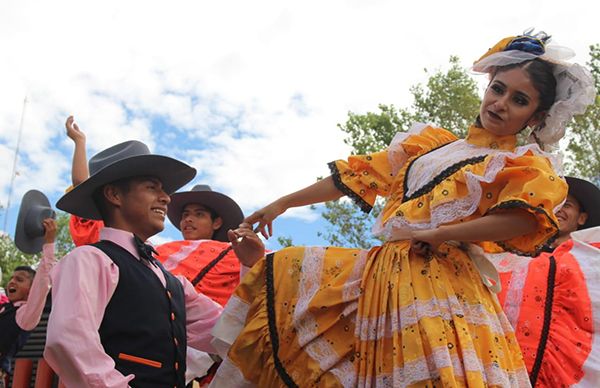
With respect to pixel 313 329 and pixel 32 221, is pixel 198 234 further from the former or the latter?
pixel 313 329

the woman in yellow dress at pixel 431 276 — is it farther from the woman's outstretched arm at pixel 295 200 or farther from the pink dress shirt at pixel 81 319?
the pink dress shirt at pixel 81 319

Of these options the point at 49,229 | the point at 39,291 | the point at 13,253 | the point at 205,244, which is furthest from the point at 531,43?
the point at 13,253

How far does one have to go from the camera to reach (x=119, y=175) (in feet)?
9.93

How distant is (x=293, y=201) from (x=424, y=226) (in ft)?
2.34

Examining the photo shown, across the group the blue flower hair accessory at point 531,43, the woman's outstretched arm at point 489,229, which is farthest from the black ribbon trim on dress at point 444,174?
the blue flower hair accessory at point 531,43

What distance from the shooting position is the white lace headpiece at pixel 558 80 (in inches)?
112

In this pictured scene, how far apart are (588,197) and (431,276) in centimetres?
250

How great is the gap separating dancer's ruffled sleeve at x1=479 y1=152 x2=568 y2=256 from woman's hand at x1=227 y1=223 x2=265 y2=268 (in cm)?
103

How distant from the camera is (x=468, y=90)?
16578 mm

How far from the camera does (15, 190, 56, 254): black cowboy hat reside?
4.94m

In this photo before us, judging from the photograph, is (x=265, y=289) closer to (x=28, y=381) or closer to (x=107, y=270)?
(x=107, y=270)

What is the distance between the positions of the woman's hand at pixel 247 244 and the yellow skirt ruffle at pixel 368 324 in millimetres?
301

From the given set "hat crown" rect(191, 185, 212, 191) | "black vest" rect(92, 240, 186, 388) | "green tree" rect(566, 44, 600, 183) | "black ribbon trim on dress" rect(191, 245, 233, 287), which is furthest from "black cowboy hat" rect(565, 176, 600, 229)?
"green tree" rect(566, 44, 600, 183)

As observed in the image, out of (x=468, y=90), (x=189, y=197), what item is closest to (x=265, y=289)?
(x=189, y=197)
